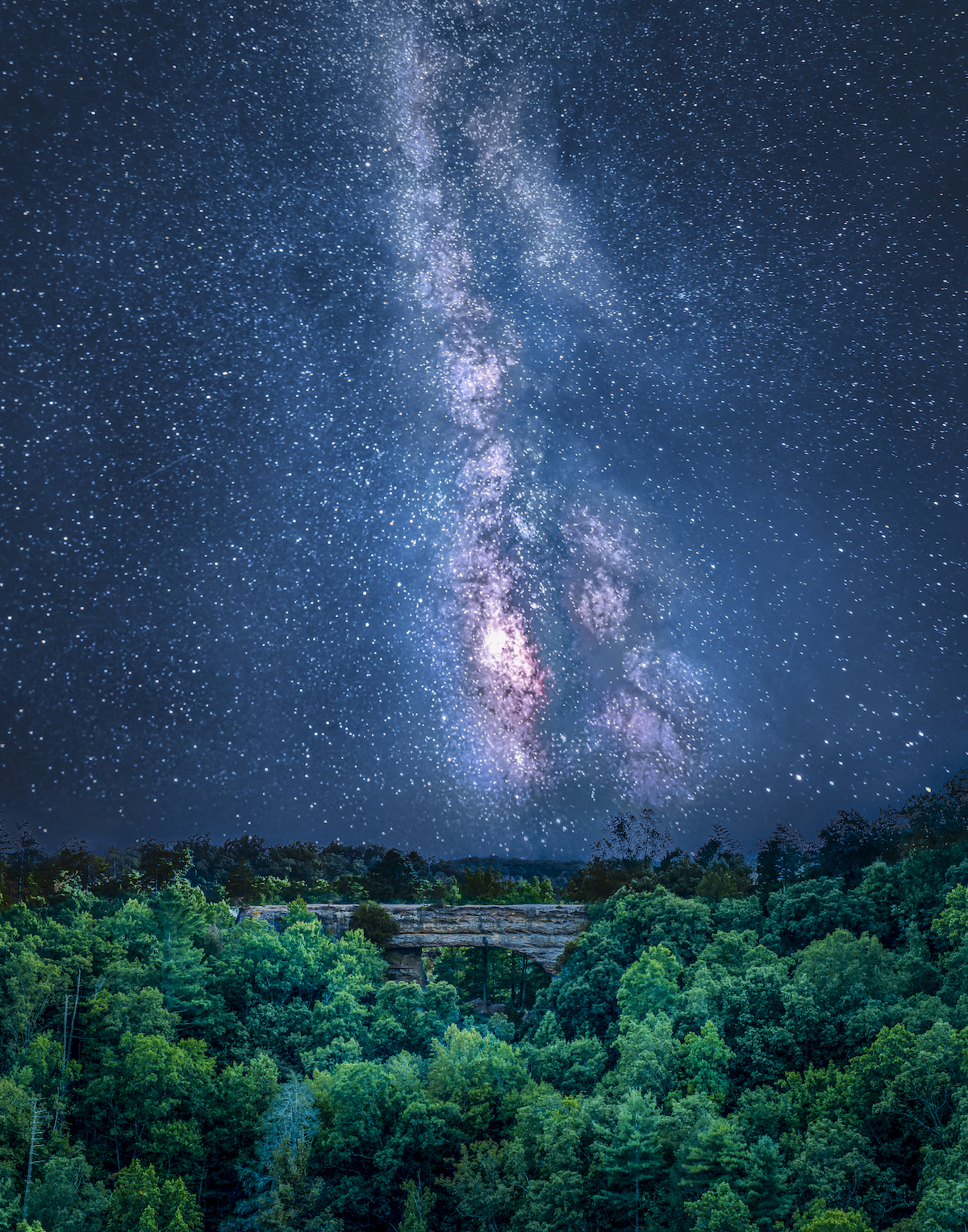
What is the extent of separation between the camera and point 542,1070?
138 feet

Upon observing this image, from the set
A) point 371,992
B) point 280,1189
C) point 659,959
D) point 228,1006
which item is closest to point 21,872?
point 228,1006

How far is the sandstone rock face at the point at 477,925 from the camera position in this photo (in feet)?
211

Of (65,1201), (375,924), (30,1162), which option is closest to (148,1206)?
(65,1201)

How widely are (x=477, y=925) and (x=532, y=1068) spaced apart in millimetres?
23833

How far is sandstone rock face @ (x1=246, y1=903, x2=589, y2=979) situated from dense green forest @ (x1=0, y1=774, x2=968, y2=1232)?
592 cm

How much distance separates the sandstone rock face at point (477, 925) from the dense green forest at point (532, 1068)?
5.92 meters

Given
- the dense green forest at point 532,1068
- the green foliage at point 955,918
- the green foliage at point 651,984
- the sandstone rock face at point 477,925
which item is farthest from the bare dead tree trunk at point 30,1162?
the green foliage at point 955,918

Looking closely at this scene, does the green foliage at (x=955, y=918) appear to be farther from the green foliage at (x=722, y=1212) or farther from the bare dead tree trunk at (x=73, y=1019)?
the bare dead tree trunk at (x=73, y=1019)

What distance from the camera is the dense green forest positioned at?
1238 inches

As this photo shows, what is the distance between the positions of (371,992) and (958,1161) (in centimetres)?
3433

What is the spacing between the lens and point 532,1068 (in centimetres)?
4294

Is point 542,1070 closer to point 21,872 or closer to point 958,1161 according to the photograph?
point 958,1161

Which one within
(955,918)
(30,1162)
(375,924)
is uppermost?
(955,918)

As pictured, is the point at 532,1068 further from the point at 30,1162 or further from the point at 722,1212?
the point at 30,1162
